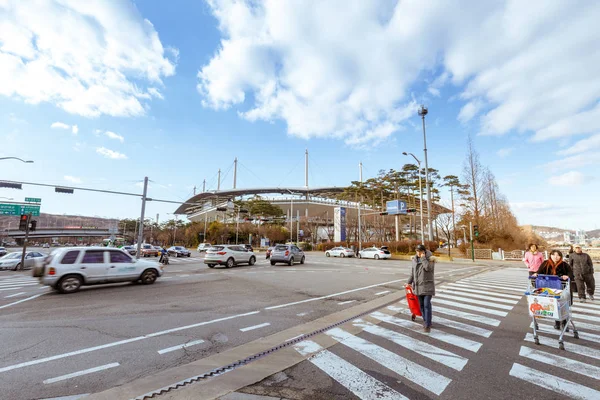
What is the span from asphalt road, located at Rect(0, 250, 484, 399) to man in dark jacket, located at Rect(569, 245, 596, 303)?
5823 millimetres

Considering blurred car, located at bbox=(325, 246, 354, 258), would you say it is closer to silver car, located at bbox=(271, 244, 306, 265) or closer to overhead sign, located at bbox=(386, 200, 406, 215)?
overhead sign, located at bbox=(386, 200, 406, 215)

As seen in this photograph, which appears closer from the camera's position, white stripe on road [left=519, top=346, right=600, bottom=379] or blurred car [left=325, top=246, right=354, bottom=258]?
white stripe on road [left=519, top=346, right=600, bottom=379]

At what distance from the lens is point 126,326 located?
644 cm

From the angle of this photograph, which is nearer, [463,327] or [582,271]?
[463,327]

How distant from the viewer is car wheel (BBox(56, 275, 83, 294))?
417 inches

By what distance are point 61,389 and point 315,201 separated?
319ft

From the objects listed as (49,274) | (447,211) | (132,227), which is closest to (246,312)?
(49,274)

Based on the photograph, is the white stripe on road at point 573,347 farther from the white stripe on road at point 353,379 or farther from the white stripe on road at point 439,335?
the white stripe on road at point 353,379

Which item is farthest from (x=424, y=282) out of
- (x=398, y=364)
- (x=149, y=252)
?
(x=149, y=252)

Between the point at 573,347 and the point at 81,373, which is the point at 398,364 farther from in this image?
the point at 81,373

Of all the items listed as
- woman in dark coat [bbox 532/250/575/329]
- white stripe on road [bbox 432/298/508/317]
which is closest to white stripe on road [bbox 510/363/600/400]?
woman in dark coat [bbox 532/250/575/329]

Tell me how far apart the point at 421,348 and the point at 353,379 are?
71.7 inches

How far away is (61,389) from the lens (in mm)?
3660

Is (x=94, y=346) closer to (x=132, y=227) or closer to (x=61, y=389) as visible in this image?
(x=61, y=389)
